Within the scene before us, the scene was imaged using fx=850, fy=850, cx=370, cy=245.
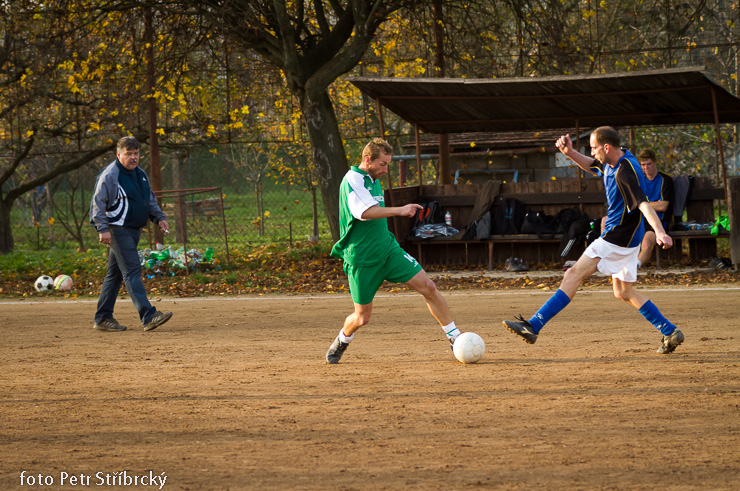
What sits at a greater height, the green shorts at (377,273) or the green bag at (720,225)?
the green shorts at (377,273)

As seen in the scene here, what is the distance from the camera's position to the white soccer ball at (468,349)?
6562mm

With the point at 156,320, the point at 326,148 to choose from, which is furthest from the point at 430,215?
the point at 156,320

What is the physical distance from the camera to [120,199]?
888 cm

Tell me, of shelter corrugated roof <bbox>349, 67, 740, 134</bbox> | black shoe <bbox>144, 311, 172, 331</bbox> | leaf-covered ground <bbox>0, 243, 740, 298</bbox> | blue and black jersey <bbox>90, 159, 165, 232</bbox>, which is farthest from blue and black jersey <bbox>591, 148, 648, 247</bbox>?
shelter corrugated roof <bbox>349, 67, 740, 134</bbox>

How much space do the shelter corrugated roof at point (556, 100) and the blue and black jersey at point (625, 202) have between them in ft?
18.2

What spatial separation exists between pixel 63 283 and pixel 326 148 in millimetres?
4767

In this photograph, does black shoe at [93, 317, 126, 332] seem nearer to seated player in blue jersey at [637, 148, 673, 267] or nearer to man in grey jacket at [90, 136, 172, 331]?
man in grey jacket at [90, 136, 172, 331]

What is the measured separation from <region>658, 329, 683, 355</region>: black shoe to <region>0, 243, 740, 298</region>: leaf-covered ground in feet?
15.5

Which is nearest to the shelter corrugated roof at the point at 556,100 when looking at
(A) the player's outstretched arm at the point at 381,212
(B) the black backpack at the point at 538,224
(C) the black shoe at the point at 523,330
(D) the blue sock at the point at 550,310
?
(B) the black backpack at the point at 538,224

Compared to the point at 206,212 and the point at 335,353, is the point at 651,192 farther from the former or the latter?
the point at 206,212

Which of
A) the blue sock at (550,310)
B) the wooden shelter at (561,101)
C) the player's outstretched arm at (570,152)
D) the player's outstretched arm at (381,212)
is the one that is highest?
the wooden shelter at (561,101)

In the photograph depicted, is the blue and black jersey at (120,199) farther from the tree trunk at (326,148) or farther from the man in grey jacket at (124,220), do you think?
the tree trunk at (326,148)

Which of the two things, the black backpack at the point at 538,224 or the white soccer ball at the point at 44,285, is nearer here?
the white soccer ball at the point at 44,285

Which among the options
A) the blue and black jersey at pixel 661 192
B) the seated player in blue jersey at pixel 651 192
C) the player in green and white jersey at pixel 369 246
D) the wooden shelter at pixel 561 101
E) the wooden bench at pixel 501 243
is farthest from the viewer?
the wooden bench at pixel 501 243
